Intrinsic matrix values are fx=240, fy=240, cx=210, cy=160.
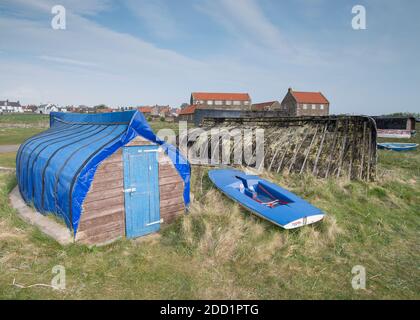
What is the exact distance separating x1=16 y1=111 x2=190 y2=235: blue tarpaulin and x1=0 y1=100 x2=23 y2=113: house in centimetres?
16997

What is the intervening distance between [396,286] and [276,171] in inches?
297

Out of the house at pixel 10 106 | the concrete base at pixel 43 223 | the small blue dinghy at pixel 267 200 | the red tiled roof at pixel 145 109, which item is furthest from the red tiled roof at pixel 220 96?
the house at pixel 10 106

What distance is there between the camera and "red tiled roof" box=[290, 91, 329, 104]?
229 ft

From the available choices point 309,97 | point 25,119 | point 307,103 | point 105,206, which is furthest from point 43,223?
point 309,97

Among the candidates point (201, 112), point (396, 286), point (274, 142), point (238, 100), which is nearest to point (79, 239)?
point (396, 286)

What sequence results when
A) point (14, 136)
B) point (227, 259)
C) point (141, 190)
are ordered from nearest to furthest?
point (227, 259)
point (141, 190)
point (14, 136)

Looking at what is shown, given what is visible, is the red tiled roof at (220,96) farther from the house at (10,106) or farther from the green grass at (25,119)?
the house at (10,106)

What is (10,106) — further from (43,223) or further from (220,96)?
(43,223)

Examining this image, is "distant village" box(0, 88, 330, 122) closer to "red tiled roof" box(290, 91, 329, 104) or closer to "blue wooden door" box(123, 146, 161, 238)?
"red tiled roof" box(290, 91, 329, 104)

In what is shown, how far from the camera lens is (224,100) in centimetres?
8231

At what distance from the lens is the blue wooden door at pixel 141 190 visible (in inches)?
264

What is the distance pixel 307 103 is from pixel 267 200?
225ft

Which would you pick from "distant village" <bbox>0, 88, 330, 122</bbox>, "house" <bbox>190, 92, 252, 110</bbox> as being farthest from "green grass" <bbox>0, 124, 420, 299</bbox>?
"house" <bbox>190, 92, 252, 110</bbox>

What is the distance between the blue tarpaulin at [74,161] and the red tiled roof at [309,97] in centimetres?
6884
